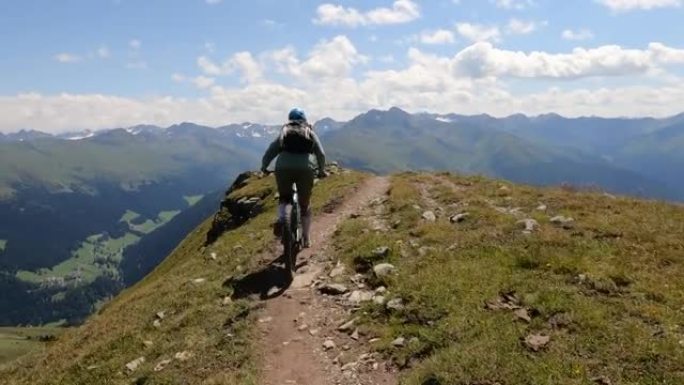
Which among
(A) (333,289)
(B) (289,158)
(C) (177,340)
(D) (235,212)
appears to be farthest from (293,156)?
(D) (235,212)

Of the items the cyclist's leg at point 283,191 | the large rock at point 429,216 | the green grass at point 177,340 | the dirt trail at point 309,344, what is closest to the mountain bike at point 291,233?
the cyclist's leg at point 283,191

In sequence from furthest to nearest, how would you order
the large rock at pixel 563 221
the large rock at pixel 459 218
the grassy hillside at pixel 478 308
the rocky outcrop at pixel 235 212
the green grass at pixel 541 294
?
the rocky outcrop at pixel 235 212, the large rock at pixel 459 218, the large rock at pixel 563 221, the grassy hillside at pixel 478 308, the green grass at pixel 541 294

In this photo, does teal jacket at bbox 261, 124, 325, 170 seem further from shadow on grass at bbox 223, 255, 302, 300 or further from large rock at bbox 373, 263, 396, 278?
large rock at bbox 373, 263, 396, 278

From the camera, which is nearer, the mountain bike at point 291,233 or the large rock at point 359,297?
the large rock at point 359,297

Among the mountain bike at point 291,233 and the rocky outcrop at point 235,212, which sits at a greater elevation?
the mountain bike at point 291,233

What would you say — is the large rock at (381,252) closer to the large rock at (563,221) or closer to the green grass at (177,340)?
the green grass at (177,340)

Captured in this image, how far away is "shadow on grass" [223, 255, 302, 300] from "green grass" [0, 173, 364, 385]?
430 mm

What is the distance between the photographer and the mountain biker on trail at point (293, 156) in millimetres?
16500

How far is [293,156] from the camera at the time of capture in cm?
1661

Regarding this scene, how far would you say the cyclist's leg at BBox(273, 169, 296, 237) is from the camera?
16719 millimetres

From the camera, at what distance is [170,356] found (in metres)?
13.6

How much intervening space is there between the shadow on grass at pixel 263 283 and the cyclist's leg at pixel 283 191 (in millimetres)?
1516

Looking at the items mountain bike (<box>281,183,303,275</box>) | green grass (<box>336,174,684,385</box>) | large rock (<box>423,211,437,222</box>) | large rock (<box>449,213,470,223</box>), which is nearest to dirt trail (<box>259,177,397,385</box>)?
mountain bike (<box>281,183,303,275</box>)

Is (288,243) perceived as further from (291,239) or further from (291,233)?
(291,233)
